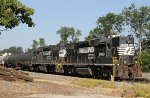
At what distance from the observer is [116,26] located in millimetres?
98000

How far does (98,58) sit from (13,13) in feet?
28.0

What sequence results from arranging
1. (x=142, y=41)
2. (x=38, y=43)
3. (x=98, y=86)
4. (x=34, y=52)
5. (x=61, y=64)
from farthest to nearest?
(x=38, y=43) → (x=142, y=41) → (x=34, y=52) → (x=61, y=64) → (x=98, y=86)

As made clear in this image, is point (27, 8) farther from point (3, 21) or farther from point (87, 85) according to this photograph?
point (87, 85)

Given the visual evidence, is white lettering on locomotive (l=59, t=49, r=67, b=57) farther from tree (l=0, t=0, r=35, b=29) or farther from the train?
tree (l=0, t=0, r=35, b=29)

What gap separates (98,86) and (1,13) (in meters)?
12.7

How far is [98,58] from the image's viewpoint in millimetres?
33781

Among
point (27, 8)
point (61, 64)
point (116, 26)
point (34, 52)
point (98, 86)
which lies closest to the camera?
point (98, 86)

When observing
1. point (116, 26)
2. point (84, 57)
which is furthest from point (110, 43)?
point (116, 26)

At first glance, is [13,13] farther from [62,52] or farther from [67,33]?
[67,33]

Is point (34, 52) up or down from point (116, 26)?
down

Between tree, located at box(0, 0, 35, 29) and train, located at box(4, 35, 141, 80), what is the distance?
5904 millimetres

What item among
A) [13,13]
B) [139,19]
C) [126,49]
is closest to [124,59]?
[126,49]

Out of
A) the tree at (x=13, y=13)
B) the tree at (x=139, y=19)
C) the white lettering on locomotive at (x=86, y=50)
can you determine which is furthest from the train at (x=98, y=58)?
the tree at (x=139, y=19)

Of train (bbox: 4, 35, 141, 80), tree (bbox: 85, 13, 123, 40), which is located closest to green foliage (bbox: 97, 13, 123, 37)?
tree (bbox: 85, 13, 123, 40)
